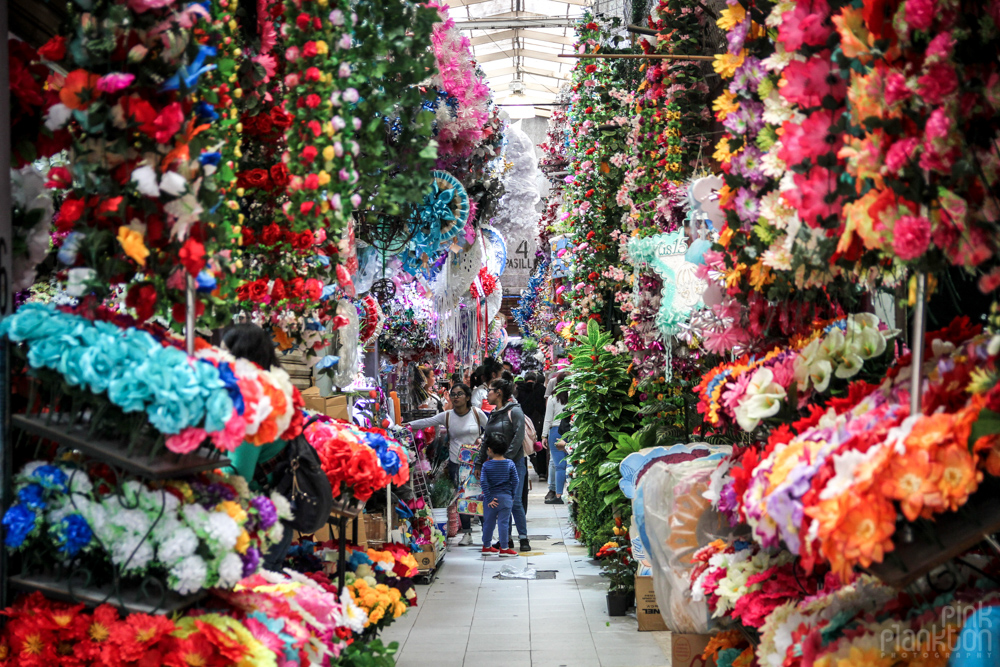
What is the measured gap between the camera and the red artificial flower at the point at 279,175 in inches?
129

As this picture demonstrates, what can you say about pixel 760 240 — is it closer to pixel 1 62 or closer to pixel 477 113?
pixel 1 62

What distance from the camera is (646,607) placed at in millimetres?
5746

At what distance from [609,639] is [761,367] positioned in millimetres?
3499

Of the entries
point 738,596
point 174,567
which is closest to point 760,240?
point 738,596

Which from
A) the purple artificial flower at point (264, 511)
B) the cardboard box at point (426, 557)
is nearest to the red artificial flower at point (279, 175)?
the purple artificial flower at point (264, 511)

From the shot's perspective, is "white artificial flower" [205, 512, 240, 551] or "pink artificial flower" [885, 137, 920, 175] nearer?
"pink artificial flower" [885, 137, 920, 175]

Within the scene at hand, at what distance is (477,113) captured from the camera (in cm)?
512

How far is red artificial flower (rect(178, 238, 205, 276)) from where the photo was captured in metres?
2.08

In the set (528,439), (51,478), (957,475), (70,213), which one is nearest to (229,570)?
(51,478)

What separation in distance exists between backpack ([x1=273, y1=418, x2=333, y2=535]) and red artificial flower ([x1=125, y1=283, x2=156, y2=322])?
1.08 metres

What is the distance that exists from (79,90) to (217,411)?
0.78 metres

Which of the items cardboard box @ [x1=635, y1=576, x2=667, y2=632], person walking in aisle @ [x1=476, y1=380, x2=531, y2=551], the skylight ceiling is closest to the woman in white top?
person walking in aisle @ [x1=476, y1=380, x2=531, y2=551]

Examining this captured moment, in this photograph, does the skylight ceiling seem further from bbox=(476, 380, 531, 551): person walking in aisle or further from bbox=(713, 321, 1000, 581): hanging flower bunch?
bbox=(713, 321, 1000, 581): hanging flower bunch

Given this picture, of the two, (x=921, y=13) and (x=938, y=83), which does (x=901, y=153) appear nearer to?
(x=938, y=83)
